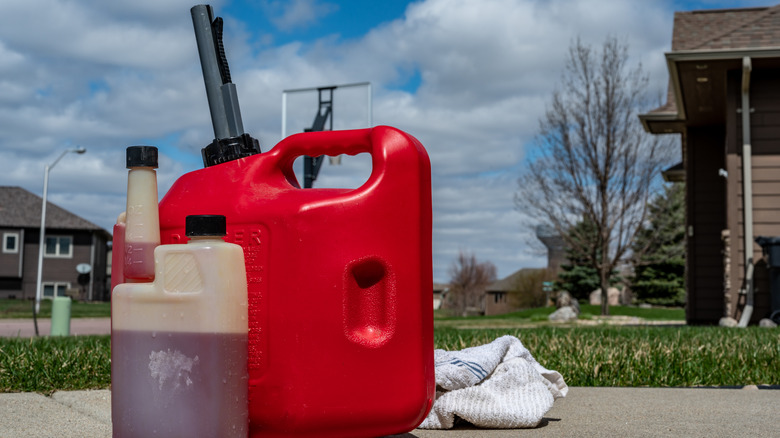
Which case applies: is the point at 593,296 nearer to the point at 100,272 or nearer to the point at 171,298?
the point at 100,272

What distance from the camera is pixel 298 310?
190cm

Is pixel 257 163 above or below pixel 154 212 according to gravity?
above

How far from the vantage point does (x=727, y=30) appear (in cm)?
1223

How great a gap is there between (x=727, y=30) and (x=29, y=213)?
45413 mm

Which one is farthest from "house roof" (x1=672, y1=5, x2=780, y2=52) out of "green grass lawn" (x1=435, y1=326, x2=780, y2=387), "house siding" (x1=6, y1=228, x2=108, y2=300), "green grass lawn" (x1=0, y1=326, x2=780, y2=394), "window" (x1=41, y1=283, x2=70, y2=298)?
"window" (x1=41, y1=283, x2=70, y2=298)

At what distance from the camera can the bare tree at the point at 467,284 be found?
4544cm

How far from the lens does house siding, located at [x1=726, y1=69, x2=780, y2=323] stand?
11586 mm

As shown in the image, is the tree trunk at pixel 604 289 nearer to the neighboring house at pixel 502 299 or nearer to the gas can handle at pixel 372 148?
the neighboring house at pixel 502 299

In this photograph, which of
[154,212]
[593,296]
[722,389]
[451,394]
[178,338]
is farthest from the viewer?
[593,296]

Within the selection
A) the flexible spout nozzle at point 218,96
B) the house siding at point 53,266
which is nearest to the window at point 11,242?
the house siding at point 53,266

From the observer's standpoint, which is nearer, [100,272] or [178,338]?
[178,338]

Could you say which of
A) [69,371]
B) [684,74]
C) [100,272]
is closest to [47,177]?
[100,272]

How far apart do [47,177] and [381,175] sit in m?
32.4

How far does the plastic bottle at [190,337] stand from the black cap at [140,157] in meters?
0.24
